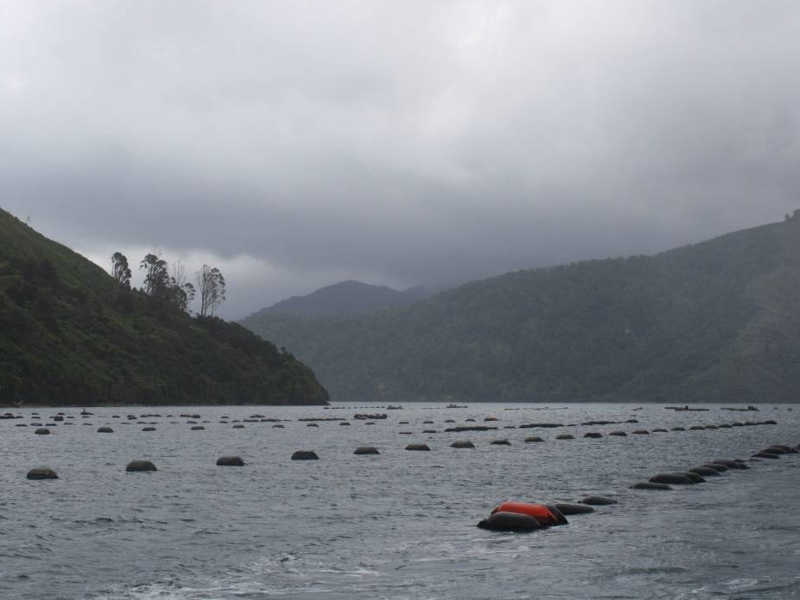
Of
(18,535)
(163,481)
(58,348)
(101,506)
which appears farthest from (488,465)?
Answer: (58,348)

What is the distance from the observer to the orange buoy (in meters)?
29.2

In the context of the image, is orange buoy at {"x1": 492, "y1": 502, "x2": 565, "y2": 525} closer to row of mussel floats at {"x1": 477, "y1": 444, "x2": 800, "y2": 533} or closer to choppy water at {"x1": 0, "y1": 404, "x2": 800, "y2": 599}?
row of mussel floats at {"x1": 477, "y1": 444, "x2": 800, "y2": 533}

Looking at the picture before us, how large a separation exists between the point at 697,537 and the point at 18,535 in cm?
1978

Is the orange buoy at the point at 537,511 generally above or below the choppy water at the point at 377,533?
above

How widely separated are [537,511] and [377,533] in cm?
538

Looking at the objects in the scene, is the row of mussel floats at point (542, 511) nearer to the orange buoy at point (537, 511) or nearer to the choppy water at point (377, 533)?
the orange buoy at point (537, 511)

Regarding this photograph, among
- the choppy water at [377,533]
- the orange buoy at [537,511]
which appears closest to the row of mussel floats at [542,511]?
the orange buoy at [537,511]

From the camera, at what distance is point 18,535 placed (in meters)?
26.5

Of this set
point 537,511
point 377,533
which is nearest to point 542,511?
point 537,511

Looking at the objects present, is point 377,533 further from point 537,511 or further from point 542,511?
point 542,511

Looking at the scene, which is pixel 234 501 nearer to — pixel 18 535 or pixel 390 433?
pixel 18 535

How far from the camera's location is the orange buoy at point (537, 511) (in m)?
29.2

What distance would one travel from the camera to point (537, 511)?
29469 mm

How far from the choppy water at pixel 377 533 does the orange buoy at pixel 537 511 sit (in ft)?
1.92
